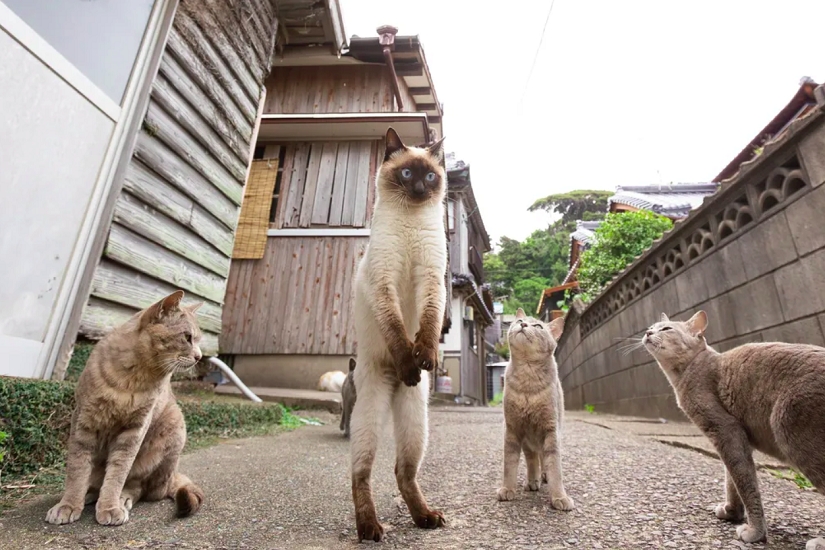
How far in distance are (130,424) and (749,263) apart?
4.86 m

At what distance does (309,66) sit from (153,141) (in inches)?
245

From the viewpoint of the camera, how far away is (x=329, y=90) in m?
9.02

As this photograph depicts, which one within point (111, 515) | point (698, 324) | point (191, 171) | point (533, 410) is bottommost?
point (111, 515)

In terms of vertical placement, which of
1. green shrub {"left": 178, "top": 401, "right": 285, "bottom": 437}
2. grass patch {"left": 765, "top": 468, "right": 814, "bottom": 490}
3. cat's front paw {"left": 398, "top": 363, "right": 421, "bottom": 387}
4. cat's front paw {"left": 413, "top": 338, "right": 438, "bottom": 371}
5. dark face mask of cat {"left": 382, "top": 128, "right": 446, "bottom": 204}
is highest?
dark face mask of cat {"left": 382, "top": 128, "right": 446, "bottom": 204}

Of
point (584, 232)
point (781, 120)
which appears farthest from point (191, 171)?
point (584, 232)

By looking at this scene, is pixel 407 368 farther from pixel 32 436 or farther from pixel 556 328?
pixel 32 436

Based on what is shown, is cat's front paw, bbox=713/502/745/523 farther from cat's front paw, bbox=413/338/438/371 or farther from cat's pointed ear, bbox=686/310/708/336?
cat's front paw, bbox=413/338/438/371

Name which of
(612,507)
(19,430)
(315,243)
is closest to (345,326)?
(315,243)

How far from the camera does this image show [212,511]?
6.48 feet

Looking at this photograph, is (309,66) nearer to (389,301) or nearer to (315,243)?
(315,243)

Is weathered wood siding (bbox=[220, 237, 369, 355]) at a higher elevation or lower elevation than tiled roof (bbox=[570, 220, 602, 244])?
Answer: lower

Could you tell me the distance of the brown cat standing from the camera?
1.84 m

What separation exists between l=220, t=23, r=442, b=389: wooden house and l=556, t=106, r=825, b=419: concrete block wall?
15.0 feet

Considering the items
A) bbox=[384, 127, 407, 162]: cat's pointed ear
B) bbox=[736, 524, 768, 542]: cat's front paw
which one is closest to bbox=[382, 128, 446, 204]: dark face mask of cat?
bbox=[384, 127, 407, 162]: cat's pointed ear
